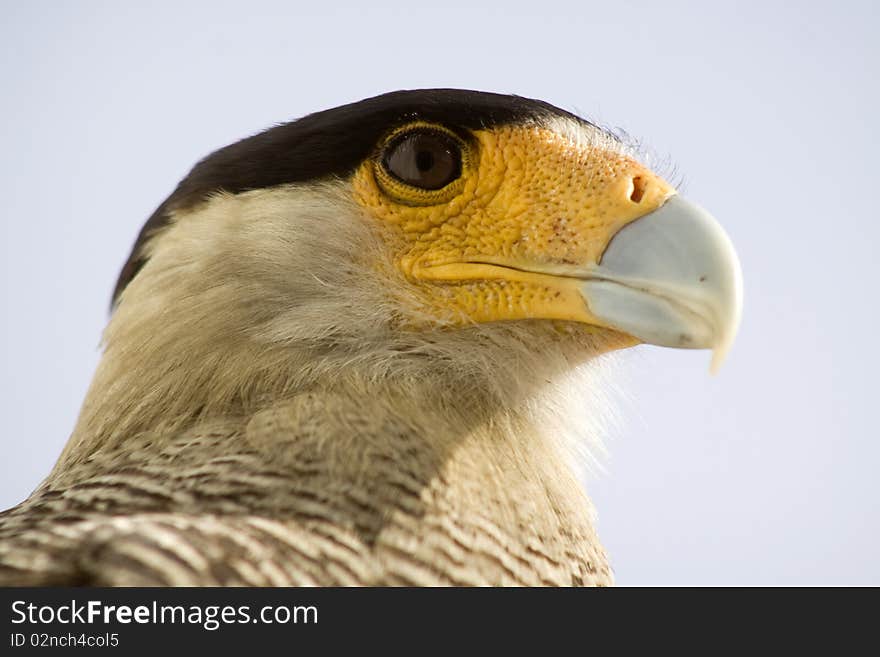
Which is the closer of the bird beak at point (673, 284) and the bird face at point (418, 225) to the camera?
the bird beak at point (673, 284)

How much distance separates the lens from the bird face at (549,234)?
3.07 metres

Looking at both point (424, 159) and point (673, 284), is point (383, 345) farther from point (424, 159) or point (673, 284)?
point (673, 284)

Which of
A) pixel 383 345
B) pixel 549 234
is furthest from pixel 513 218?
pixel 383 345

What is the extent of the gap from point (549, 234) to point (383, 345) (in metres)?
0.65

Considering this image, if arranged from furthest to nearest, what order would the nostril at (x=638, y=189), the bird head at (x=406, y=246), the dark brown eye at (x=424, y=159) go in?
the dark brown eye at (x=424, y=159), the nostril at (x=638, y=189), the bird head at (x=406, y=246)

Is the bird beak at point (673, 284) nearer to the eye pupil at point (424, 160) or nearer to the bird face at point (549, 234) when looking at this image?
the bird face at point (549, 234)

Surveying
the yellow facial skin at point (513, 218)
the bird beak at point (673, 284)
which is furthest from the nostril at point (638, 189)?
the bird beak at point (673, 284)

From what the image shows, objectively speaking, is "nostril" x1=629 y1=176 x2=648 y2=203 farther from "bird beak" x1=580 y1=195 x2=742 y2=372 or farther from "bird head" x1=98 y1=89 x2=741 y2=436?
"bird beak" x1=580 y1=195 x2=742 y2=372

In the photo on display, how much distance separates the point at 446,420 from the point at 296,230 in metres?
0.86

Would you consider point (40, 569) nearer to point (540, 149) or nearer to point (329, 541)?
point (329, 541)

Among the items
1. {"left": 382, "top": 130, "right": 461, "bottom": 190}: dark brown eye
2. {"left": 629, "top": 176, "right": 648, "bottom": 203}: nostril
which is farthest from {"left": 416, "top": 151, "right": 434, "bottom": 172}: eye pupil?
{"left": 629, "top": 176, "right": 648, "bottom": 203}: nostril

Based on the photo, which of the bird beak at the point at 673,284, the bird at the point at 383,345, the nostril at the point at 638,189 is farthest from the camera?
the nostril at the point at 638,189

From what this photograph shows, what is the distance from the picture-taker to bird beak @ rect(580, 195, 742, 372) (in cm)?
302

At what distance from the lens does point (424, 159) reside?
11.8ft
